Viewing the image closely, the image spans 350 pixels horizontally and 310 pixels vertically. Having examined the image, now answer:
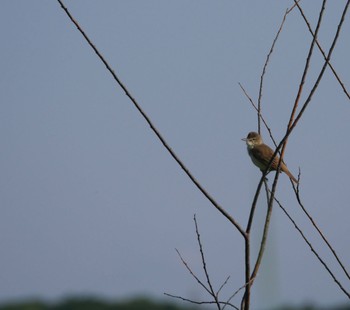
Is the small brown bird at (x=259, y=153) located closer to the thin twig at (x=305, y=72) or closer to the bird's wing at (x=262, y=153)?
the bird's wing at (x=262, y=153)

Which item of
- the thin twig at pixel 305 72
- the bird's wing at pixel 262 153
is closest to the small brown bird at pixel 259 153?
the bird's wing at pixel 262 153

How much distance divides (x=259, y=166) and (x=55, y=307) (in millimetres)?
84104

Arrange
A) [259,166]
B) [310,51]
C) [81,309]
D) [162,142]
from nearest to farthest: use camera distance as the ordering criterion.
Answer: [162,142]
[310,51]
[259,166]
[81,309]

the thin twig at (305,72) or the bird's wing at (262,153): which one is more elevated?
the bird's wing at (262,153)

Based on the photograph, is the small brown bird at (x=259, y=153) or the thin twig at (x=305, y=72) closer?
the thin twig at (x=305, y=72)

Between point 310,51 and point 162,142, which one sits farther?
point 310,51

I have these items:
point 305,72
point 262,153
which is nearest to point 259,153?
point 262,153

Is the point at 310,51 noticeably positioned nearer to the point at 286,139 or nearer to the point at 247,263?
the point at 286,139

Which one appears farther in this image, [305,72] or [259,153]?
[259,153]

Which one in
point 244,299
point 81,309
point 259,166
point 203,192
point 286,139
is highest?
point 81,309

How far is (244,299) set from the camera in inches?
148

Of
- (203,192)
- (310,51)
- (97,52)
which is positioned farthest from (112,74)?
(310,51)

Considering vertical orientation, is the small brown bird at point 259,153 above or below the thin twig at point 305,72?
above

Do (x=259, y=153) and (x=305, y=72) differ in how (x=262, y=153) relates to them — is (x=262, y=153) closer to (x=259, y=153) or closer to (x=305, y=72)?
(x=259, y=153)
